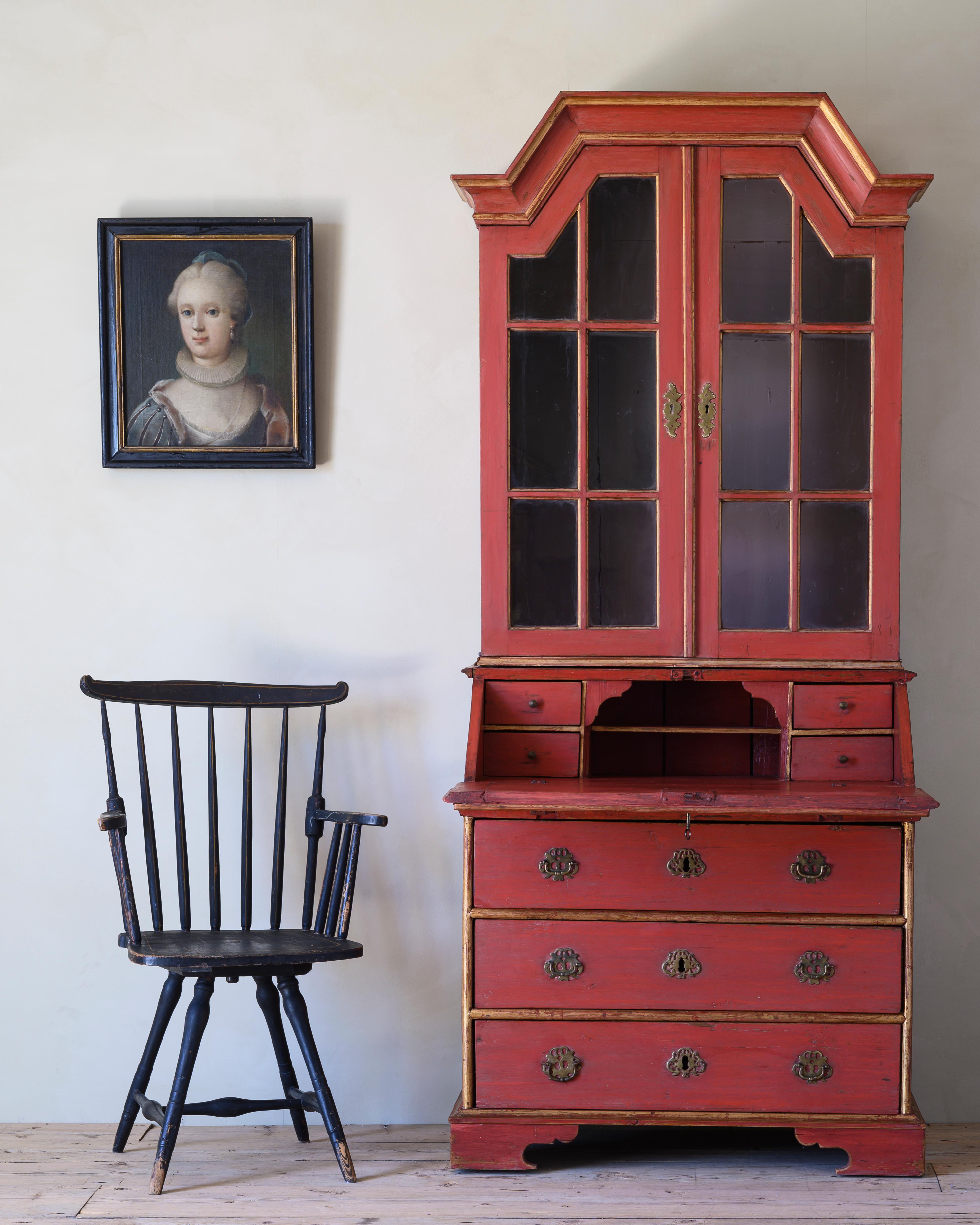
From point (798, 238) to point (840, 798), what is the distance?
3.95 ft

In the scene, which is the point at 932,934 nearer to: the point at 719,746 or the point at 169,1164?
the point at 719,746

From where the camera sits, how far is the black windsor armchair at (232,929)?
85.4 inches

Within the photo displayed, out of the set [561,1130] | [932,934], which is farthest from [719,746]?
[561,1130]

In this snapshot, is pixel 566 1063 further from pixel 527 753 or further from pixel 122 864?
pixel 122 864

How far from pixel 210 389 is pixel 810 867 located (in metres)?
1.79

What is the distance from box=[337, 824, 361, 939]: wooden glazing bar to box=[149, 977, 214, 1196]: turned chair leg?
0.30 metres

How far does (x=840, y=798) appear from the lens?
214cm

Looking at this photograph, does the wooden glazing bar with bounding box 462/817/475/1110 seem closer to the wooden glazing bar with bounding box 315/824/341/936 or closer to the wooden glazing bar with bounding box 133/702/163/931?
the wooden glazing bar with bounding box 315/824/341/936

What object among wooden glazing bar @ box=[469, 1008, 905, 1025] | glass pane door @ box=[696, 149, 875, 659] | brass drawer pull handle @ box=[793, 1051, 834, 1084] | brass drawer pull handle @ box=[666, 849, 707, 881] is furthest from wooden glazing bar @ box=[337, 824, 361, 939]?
brass drawer pull handle @ box=[793, 1051, 834, 1084]

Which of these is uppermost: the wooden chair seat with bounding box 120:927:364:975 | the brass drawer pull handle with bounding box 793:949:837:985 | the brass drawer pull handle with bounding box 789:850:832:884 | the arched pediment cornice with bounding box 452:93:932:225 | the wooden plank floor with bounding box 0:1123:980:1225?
the arched pediment cornice with bounding box 452:93:932:225

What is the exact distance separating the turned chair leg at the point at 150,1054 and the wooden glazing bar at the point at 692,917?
65 cm

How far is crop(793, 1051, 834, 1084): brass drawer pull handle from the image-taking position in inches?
86.7

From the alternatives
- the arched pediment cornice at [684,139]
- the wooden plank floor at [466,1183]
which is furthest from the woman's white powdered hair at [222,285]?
the wooden plank floor at [466,1183]

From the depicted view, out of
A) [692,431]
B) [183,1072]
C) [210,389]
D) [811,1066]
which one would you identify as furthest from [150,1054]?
[692,431]
